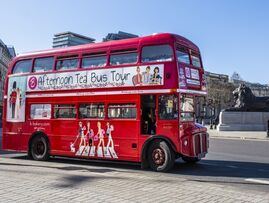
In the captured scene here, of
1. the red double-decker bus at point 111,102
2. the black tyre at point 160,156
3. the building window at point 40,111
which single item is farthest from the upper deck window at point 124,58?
the building window at point 40,111

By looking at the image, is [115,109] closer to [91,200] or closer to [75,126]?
[75,126]

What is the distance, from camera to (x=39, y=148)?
1531 cm

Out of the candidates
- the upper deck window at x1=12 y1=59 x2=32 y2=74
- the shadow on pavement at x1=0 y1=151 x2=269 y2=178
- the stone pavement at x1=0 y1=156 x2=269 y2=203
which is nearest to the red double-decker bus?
the upper deck window at x1=12 y1=59 x2=32 y2=74

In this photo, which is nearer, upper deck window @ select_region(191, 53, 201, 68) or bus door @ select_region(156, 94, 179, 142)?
bus door @ select_region(156, 94, 179, 142)

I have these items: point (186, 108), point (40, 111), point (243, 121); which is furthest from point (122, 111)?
point (243, 121)

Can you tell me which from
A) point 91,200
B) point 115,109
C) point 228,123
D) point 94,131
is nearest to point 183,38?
point 115,109

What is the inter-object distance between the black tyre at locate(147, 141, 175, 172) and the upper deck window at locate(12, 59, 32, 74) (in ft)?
20.5

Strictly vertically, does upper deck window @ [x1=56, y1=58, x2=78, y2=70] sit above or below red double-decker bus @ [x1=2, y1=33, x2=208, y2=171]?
above

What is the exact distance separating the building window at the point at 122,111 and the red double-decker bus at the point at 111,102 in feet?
0.10

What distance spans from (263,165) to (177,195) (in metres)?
6.55

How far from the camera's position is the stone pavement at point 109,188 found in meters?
7.84

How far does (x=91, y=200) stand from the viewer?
7586mm

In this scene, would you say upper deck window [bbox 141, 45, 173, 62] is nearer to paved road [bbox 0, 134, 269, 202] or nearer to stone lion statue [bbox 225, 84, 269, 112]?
paved road [bbox 0, 134, 269, 202]

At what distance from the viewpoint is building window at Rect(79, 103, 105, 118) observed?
1366 centimetres
